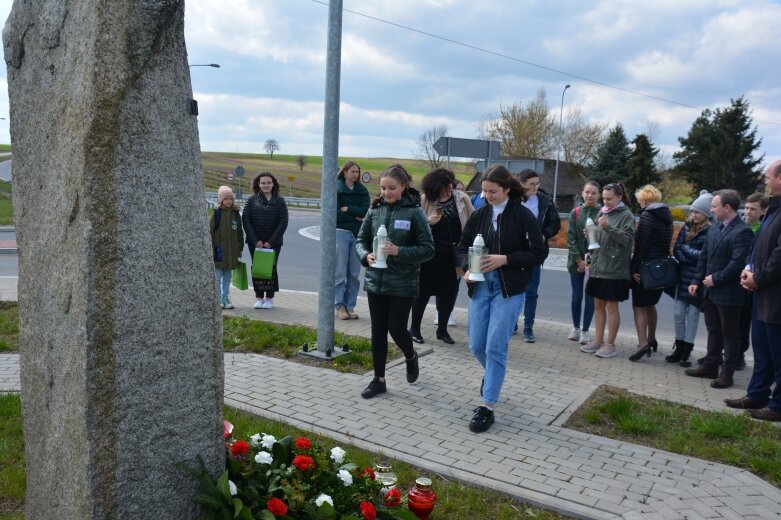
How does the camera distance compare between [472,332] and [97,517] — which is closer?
[97,517]

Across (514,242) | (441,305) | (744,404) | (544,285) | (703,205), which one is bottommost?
(544,285)

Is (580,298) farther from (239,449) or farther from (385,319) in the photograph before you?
(239,449)

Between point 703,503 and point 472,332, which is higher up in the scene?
point 472,332

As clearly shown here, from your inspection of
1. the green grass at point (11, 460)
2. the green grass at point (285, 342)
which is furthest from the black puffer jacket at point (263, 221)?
the green grass at point (11, 460)

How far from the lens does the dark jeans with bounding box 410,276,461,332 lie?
772cm

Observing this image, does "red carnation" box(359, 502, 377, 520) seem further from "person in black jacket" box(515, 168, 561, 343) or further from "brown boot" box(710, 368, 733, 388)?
"person in black jacket" box(515, 168, 561, 343)

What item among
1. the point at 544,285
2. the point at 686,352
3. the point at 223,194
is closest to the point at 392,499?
the point at 686,352

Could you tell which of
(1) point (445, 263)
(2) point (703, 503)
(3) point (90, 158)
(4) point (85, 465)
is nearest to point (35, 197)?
(3) point (90, 158)

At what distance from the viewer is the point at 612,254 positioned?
7.35 meters

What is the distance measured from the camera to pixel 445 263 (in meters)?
7.58

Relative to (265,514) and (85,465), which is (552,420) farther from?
(85,465)

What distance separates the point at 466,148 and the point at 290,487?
40.4ft

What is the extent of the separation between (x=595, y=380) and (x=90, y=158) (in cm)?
534

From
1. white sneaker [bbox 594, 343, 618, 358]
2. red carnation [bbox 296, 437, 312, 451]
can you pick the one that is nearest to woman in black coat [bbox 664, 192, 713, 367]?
white sneaker [bbox 594, 343, 618, 358]
